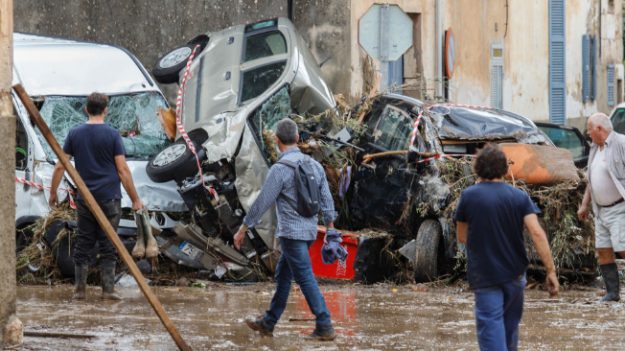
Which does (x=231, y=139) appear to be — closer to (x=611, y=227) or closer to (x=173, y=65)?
(x=173, y=65)

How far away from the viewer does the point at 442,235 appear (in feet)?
46.2

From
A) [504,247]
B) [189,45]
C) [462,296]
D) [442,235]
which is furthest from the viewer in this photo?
[189,45]

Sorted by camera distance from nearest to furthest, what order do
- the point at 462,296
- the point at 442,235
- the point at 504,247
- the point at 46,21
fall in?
the point at 504,247
the point at 462,296
the point at 442,235
the point at 46,21

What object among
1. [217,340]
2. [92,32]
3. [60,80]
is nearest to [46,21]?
[92,32]

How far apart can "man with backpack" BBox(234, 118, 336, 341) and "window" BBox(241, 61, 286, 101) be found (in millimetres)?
5423

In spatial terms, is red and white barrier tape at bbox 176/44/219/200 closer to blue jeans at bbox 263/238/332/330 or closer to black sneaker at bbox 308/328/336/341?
blue jeans at bbox 263/238/332/330

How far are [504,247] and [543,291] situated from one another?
579 cm

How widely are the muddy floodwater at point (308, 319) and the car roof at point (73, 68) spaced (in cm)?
242

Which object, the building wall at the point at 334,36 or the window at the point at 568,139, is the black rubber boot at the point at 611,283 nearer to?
the window at the point at 568,139

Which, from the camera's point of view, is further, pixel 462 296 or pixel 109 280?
pixel 462 296

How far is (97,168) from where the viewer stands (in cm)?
1180

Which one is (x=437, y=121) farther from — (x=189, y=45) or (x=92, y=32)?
(x=92, y=32)

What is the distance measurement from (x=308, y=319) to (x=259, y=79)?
4948 millimetres

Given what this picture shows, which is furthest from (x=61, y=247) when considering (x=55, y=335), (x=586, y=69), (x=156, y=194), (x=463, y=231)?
(x=586, y=69)
